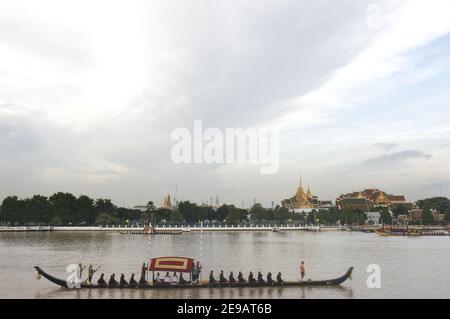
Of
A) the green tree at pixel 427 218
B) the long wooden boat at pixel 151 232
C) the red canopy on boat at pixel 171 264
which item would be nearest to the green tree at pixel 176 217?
the long wooden boat at pixel 151 232

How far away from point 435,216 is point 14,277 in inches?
6022

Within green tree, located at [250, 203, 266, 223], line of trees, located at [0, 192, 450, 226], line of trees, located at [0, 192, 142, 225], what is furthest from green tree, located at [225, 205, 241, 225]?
line of trees, located at [0, 192, 142, 225]

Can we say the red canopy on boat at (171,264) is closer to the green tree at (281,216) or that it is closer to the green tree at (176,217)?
the green tree at (176,217)

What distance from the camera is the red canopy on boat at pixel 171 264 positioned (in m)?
26.2

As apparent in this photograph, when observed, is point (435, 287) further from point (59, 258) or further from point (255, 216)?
point (255, 216)

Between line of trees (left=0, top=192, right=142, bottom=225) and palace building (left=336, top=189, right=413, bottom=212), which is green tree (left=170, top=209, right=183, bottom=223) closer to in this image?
line of trees (left=0, top=192, right=142, bottom=225)

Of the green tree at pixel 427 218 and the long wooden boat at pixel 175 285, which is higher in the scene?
the green tree at pixel 427 218

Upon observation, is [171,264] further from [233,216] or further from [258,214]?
[258,214]

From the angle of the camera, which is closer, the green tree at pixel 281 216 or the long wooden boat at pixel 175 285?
the long wooden boat at pixel 175 285

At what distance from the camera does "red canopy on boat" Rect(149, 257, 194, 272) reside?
2620 cm

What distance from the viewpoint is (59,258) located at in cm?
4653

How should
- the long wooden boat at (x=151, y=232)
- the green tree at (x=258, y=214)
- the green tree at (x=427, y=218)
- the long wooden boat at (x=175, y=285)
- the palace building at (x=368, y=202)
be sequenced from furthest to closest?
the palace building at (x=368, y=202) → the green tree at (x=258, y=214) → the green tree at (x=427, y=218) → the long wooden boat at (x=151, y=232) → the long wooden boat at (x=175, y=285)
